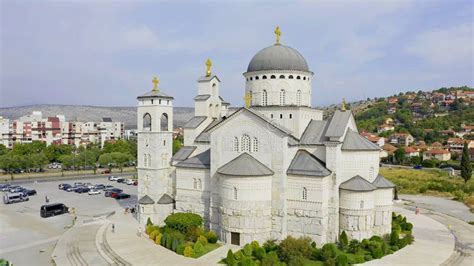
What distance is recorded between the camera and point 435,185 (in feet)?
166

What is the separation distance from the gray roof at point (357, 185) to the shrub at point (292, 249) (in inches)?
212

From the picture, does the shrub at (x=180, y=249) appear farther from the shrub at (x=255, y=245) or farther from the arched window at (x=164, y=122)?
the arched window at (x=164, y=122)

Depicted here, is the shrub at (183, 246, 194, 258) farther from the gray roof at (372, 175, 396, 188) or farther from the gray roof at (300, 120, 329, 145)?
the gray roof at (372, 175, 396, 188)

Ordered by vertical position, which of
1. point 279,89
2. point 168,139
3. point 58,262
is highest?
point 279,89

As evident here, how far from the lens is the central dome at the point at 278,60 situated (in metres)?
30.8

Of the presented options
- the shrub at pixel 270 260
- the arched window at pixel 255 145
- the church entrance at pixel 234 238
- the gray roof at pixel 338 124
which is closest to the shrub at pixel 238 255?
the shrub at pixel 270 260

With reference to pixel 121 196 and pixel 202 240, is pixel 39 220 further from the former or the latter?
pixel 202 240

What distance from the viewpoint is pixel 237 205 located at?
26.2m

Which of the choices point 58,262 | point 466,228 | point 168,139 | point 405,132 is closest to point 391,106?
point 405,132

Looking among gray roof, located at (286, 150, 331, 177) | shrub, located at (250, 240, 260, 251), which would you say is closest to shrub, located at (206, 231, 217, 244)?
shrub, located at (250, 240, 260, 251)

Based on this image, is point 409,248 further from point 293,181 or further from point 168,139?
point 168,139

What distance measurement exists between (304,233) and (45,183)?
150 feet

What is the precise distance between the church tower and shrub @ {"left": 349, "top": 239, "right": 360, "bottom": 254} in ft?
50.1

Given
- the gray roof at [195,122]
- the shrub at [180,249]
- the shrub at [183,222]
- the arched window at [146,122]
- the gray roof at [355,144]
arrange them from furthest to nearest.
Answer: the gray roof at [195,122] < the arched window at [146,122] < the shrub at [183,222] < the gray roof at [355,144] < the shrub at [180,249]
